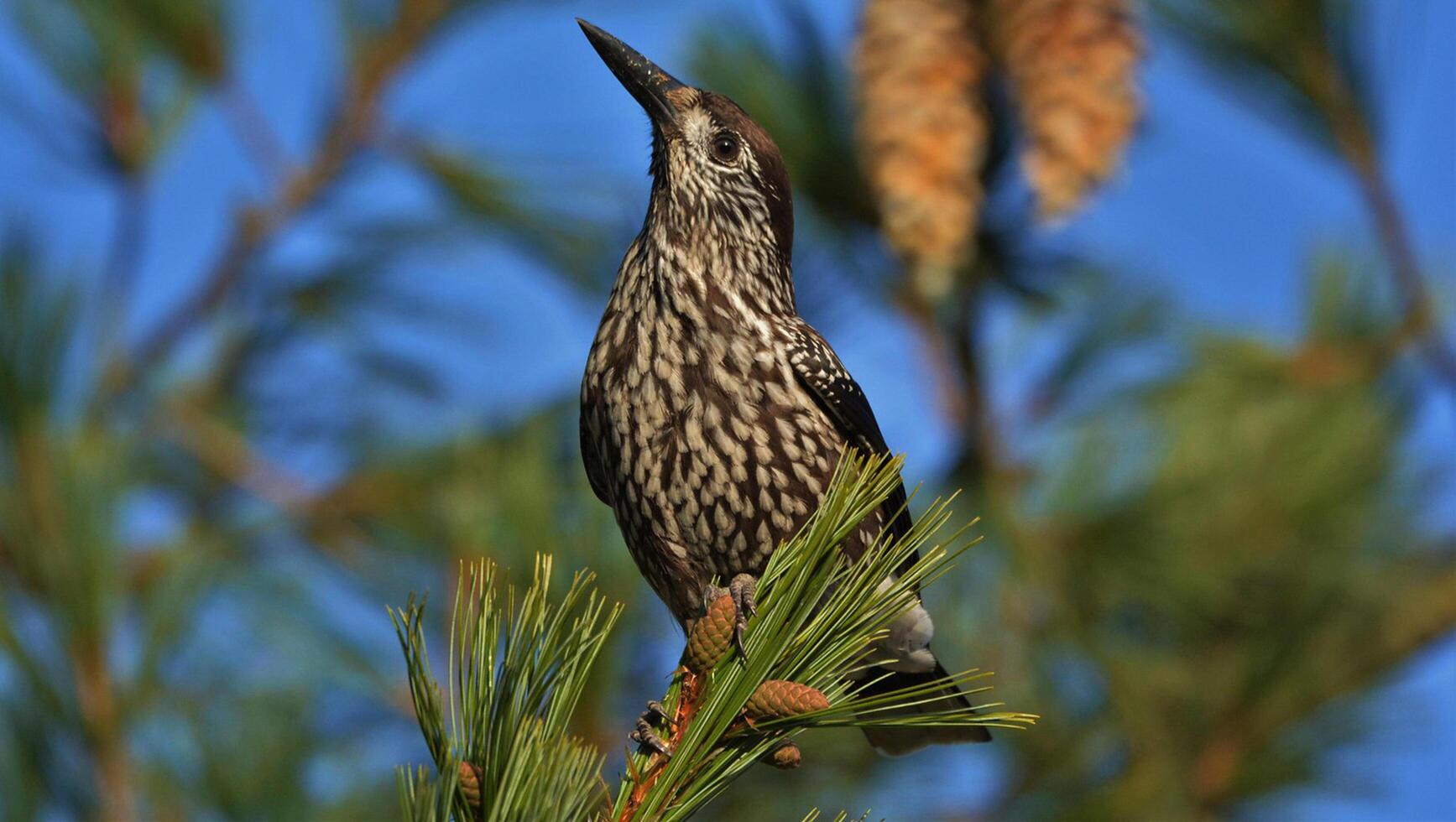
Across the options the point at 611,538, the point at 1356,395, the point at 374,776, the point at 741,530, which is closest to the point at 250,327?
the point at 374,776

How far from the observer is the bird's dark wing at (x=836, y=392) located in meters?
2.94

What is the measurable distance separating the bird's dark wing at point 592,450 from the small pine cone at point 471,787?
1105mm

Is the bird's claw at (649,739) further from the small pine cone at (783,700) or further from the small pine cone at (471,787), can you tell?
the small pine cone at (471,787)

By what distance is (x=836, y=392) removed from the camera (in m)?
2.94

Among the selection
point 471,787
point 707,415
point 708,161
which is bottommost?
point 471,787

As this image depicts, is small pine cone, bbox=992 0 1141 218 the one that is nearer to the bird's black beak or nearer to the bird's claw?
the bird's black beak

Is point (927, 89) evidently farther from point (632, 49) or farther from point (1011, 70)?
point (632, 49)

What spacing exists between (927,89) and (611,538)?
1286 mm

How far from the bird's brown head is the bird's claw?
4.25 ft

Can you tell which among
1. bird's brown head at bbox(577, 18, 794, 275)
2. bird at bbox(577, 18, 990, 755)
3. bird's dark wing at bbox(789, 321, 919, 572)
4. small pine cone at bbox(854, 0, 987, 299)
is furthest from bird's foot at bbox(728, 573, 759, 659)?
small pine cone at bbox(854, 0, 987, 299)

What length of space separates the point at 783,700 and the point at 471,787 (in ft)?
1.35

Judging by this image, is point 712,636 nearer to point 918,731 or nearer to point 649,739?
point 649,739

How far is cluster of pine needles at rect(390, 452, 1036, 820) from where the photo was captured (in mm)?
1908

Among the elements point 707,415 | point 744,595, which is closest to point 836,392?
point 707,415
